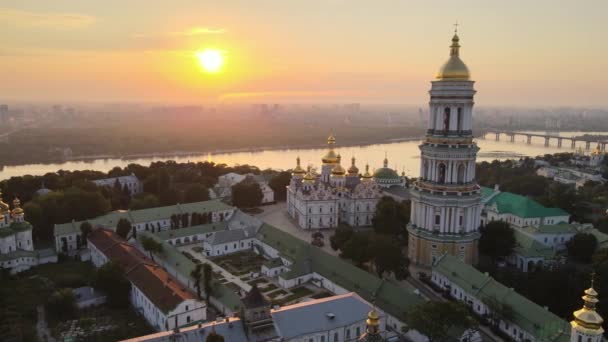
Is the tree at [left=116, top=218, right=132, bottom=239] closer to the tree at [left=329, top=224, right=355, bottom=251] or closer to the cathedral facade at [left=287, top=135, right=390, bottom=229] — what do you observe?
the cathedral facade at [left=287, top=135, right=390, bottom=229]

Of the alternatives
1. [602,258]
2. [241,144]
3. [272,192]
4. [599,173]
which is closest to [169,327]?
[602,258]

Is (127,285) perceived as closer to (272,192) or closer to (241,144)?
(272,192)

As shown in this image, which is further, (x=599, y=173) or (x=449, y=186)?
(x=599, y=173)

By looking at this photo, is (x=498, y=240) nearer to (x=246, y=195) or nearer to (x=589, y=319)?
(x=589, y=319)

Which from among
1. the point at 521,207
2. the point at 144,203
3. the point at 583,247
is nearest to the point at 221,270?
the point at 144,203

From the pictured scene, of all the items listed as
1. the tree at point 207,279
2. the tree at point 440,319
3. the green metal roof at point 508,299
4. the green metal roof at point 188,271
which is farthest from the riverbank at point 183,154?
the tree at point 440,319

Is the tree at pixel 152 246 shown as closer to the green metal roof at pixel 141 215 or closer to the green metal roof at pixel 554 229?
the green metal roof at pixel 141 215
